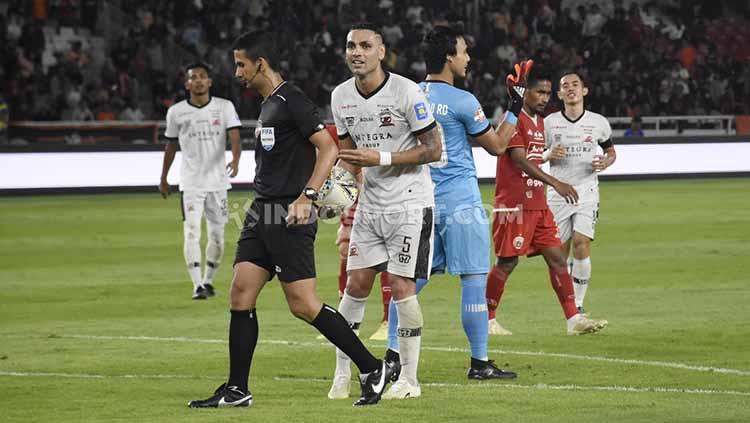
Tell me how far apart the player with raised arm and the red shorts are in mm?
1964

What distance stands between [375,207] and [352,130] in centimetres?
45

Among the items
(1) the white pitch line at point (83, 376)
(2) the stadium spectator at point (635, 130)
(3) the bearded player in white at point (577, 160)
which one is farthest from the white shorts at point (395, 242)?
(2) the stadium spectator at point (635, 130)

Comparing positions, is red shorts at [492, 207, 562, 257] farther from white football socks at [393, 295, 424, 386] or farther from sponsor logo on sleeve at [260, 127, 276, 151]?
sponsor logo on sleeve at [260, 127, 276, 151]

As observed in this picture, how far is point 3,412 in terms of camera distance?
736 cm

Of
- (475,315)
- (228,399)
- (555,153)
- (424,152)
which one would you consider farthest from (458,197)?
(555,153)

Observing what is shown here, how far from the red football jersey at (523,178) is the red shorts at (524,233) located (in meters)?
0.09

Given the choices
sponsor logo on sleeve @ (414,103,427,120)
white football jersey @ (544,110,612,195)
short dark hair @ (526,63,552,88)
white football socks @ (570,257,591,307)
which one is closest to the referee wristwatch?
sponsor logo on sleeve @ (414,103,427,120)

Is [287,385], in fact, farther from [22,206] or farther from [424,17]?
[424,17]

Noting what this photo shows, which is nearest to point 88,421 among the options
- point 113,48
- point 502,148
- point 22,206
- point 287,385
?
point 287,385

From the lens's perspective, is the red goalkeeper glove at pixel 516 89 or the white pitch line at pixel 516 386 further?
the red goalkeeper glove at pixel 516 89

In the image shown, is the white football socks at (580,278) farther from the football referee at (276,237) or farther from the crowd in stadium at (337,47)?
the crowd in stadium at (337,47)

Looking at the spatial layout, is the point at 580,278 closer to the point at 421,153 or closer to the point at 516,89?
the point at 516,89

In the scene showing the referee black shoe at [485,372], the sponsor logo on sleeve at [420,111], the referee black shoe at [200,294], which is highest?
the sponsor logo on sleeve at [420,111]

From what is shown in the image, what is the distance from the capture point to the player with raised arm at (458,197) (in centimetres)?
828
